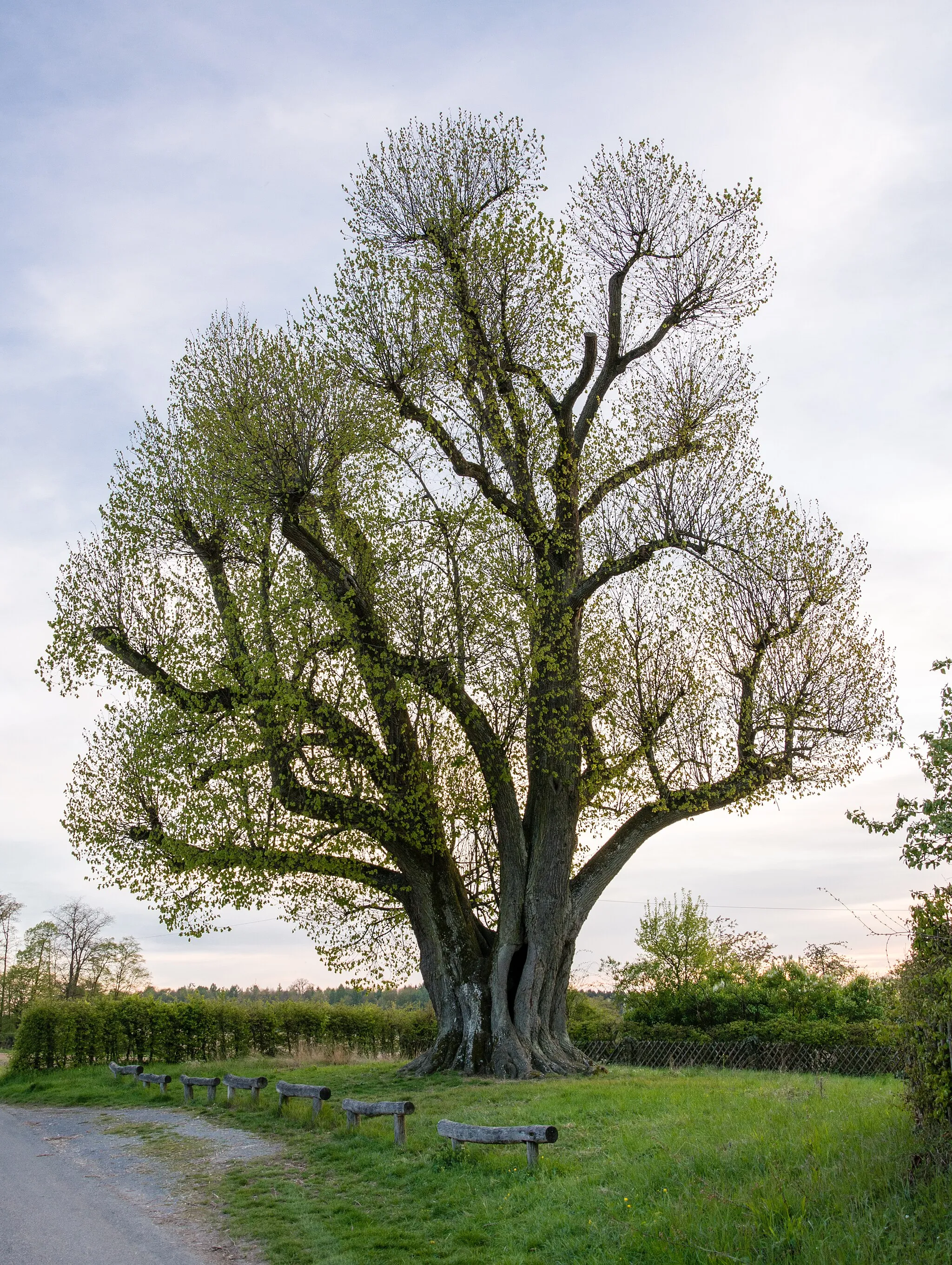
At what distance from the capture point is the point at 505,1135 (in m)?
8.45

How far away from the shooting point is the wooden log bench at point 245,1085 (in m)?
14.4

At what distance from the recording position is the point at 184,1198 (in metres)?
8.89

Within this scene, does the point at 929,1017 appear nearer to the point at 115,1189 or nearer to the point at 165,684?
the point at 115,1189

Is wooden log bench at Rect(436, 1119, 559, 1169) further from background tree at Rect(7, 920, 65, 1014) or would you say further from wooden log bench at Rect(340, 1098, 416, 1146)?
background tree at Rect(7, 920, 65, 1014)

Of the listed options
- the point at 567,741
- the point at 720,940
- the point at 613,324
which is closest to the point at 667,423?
the point at 613,324

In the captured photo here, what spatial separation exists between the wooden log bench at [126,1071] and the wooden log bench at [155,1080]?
122 mm

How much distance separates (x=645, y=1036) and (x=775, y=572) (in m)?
12.2

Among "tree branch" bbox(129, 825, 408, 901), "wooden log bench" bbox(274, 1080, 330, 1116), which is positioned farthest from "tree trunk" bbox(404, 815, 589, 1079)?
"wooden log bench" bbox(274, 1080, 330, 1116)

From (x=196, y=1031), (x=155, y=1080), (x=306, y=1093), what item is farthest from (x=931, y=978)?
(x=196, y=1031)

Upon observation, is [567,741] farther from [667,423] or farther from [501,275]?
[501,275]

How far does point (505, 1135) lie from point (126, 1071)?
1523cm

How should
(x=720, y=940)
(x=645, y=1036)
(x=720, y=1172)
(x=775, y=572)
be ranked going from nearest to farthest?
(x=720, y=1172) → (x=775, y=572) → (x=645, y=1036) → (x=720, y=940)

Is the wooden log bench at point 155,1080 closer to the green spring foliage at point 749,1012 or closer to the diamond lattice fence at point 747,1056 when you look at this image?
the diamond lattice fence at point 747,1056

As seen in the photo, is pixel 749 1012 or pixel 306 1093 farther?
pixel 749 1012
